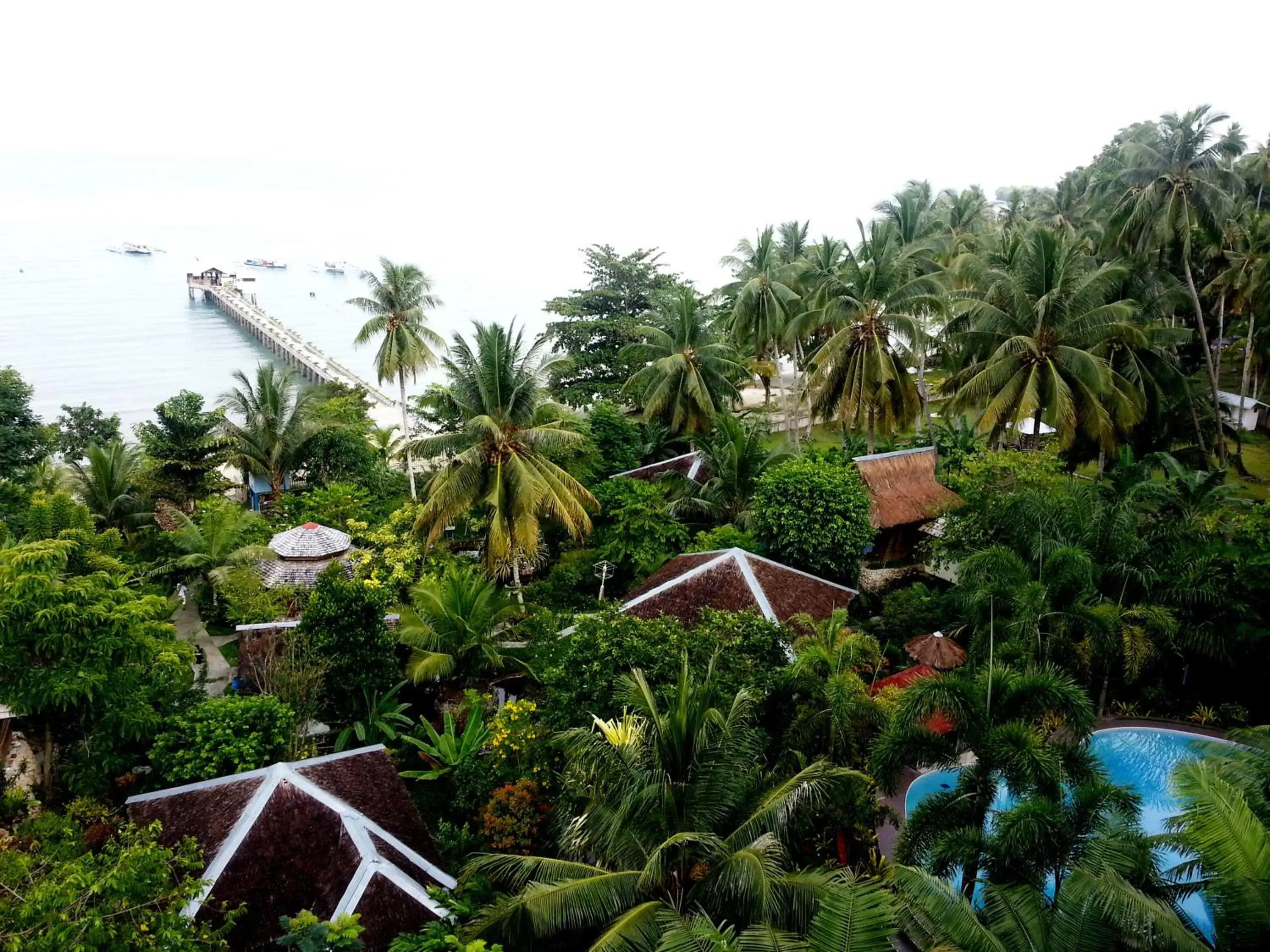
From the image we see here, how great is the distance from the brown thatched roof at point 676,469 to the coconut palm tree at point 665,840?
1336cm

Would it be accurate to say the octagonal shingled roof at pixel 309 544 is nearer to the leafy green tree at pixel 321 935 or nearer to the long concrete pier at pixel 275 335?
the leafy green tree at pixel 321 935

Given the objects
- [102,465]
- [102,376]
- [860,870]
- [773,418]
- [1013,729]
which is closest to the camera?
[1013,729]

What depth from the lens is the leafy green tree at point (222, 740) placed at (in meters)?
12.0

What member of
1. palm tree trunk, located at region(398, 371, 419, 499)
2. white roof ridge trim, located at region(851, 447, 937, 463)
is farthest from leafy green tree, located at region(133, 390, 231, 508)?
white roof ridge trim, located at region(851, 447, 937, 463)

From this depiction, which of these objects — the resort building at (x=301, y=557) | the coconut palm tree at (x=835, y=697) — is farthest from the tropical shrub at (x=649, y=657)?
the resort building at (x=301, y=557)

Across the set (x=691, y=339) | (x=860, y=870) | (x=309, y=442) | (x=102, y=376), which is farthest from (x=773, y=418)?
(x=102, y=376)

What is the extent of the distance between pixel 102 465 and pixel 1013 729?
2337 cm

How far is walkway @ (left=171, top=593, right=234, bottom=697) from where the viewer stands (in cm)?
1803

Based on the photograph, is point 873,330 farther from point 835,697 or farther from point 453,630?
point 835,697

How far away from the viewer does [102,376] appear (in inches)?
2143

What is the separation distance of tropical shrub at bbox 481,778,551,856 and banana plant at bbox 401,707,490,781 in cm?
244

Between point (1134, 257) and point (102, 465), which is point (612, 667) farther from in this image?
point (1134, 257)

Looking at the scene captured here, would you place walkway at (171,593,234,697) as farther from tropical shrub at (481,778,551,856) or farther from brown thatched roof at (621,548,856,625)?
brown thatched roof at (621,548,856,625)

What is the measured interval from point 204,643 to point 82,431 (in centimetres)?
1736
